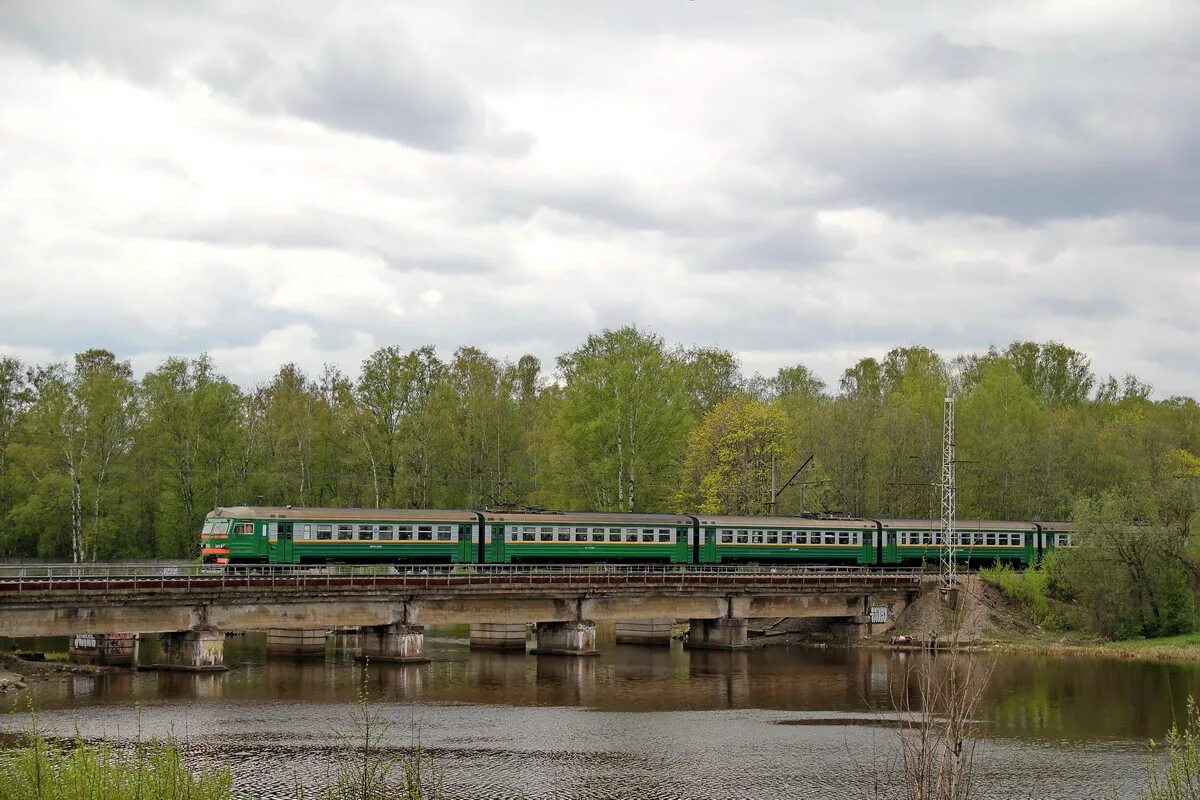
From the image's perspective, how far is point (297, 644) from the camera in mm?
63562

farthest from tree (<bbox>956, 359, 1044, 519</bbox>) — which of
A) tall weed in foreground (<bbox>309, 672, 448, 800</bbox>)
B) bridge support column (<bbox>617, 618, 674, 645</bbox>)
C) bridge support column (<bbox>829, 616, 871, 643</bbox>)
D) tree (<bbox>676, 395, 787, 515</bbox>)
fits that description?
tall weed in foreground (<bbox>309, 672, 448, 800</bbox>)

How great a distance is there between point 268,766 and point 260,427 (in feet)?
255

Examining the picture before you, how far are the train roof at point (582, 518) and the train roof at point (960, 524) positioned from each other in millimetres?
15535

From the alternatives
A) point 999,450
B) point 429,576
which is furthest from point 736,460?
point 429,576

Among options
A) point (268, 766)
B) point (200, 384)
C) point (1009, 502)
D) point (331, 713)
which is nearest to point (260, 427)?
point (200, 384)

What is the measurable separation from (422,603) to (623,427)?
35.8 meters

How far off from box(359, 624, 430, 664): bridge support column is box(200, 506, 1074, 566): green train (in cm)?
526

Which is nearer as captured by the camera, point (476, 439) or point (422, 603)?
point (422, 603)

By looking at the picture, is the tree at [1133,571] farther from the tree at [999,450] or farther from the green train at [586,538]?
the tree at [999,450]

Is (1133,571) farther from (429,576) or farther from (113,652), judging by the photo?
(113,652)

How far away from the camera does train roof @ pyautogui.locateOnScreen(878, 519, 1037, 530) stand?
3162 inches

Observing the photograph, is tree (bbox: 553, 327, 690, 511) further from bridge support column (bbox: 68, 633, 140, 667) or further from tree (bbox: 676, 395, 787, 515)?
bridge support column (bbox: 68, 633, 140, 667)

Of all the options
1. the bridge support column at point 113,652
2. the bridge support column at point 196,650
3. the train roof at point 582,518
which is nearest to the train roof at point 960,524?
the train roof at point 582,518

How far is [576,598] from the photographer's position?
63.7 metres
